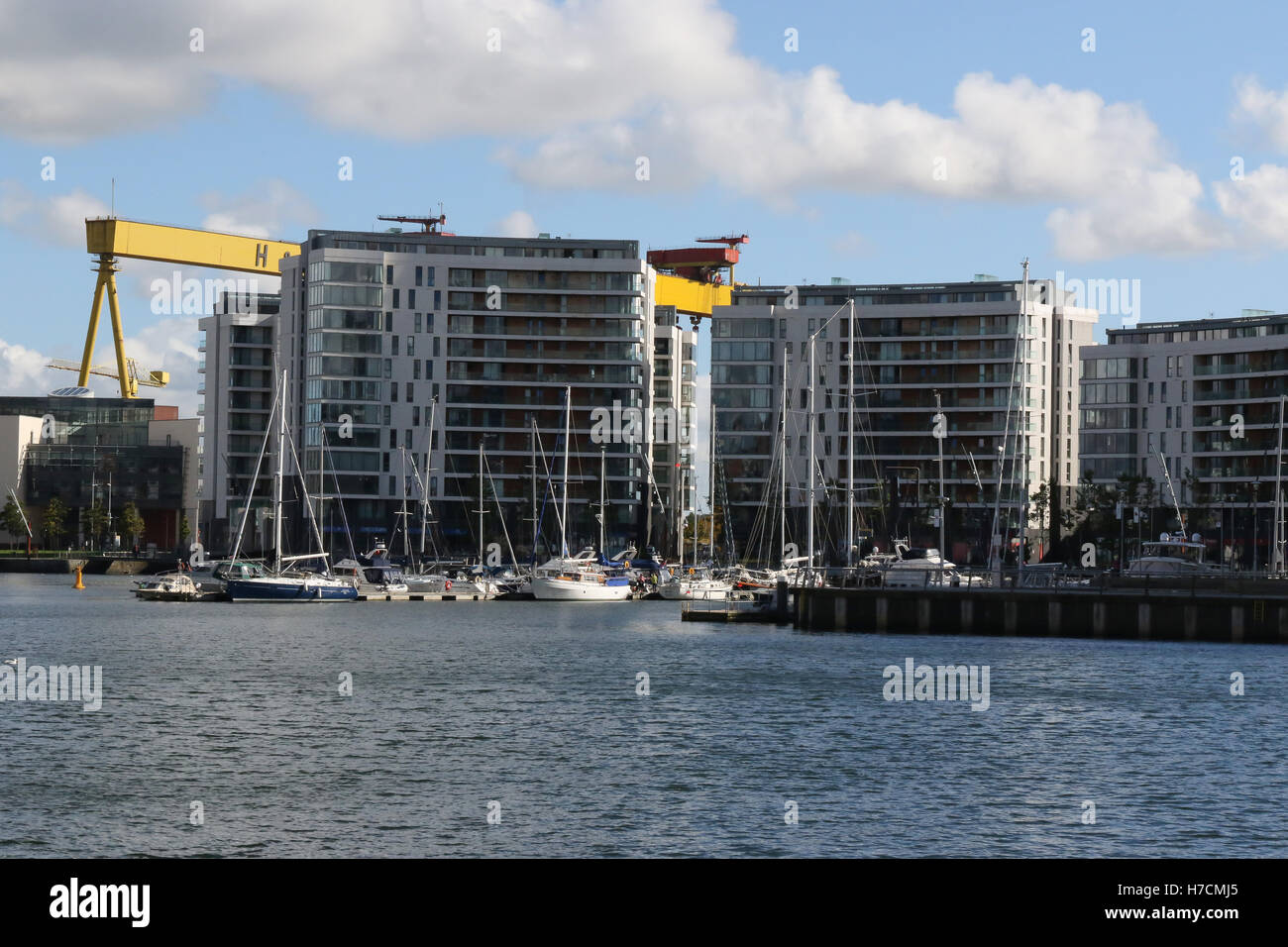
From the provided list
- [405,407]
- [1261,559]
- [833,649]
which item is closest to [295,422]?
[405,407]

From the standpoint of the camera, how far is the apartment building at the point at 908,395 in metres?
181

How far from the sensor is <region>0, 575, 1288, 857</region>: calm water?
107 feet

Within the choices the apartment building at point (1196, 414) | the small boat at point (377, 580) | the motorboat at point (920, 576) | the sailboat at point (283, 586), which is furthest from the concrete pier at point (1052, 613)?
the apartment building at point (1196, 414)

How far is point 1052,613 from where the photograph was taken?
84.9 meters

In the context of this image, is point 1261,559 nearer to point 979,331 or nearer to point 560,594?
point 979,331

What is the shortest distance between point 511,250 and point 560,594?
64918mm

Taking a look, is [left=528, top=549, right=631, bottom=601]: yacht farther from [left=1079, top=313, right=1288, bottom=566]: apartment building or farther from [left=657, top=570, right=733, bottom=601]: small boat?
[left=1079, top=313, right=1288, bottom=566]: apartment building

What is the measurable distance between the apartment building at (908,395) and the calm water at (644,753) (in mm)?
97976

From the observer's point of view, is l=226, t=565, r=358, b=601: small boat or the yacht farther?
the yacht

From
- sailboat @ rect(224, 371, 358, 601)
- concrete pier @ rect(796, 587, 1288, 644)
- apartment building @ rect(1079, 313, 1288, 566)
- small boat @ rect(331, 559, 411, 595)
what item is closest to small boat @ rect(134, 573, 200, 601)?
sailboat @ rect(224, 371, 358, 601)

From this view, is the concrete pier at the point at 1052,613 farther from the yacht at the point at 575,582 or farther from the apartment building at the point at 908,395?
the apartment building at the point at 908,395

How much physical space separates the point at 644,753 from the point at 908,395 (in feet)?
484

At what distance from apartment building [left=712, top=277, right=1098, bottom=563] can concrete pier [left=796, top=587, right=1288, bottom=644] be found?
287ft
